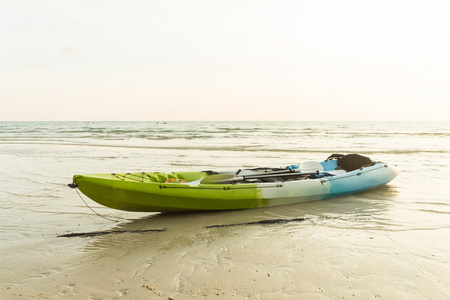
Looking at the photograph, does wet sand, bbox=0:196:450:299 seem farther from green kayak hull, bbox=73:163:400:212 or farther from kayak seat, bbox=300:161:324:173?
kayak seat, bbox=300:161:324:173

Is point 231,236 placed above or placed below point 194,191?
below

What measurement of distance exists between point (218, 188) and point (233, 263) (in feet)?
8.18

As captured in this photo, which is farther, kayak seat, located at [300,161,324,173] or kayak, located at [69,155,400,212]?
kayak seat, located at [300,161,324,173]

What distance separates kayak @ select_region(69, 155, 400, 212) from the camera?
19.7 ft

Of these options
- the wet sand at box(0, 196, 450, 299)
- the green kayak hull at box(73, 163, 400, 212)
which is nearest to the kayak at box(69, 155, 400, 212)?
the green kayak hull at box(73, 163, 400, 212)

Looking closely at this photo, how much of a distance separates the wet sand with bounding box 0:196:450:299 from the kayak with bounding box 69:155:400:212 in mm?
461

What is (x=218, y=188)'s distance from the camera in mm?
6812

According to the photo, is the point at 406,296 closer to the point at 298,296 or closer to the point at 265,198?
the point at 298,296

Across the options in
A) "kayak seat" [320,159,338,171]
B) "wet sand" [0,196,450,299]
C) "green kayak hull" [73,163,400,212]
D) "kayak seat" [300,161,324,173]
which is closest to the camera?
"wet sand" [0,196,450,299]

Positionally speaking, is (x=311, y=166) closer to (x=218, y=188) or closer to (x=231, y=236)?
(x=218, y=188)

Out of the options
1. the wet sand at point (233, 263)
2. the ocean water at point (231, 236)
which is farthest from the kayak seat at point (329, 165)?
the wet sand at point (233, 263)

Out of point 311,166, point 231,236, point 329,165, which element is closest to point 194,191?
point 231,236

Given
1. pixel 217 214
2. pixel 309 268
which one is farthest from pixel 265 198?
pixel 309 268

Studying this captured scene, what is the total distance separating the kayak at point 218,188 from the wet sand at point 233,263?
1.51 feet
